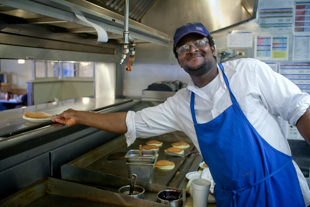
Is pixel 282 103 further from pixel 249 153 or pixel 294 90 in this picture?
pixel 249 153

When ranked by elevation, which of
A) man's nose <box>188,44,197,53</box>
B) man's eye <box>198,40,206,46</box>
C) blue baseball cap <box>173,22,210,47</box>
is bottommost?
man's nose <box>188,44,197,53</box>

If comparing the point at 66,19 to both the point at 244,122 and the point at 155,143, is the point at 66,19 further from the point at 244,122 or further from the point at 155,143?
the point at 155,143

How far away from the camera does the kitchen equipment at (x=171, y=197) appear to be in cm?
170


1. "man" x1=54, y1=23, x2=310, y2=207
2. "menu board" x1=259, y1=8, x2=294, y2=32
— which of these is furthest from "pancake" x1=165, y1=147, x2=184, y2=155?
"menu board" x1=259, y1=8, x2=294, y2=32

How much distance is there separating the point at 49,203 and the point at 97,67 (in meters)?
2.61

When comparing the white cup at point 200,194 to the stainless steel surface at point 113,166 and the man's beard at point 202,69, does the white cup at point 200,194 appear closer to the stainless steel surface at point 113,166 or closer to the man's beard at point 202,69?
the stainless steel surface at point 113,166

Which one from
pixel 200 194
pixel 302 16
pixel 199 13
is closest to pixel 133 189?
pixel 200 194

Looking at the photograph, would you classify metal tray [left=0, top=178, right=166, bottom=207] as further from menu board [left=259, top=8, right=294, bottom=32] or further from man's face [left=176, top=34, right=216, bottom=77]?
menu board [left=259, top=8, right=294, bottom=32]

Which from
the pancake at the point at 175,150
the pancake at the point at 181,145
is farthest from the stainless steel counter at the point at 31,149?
the pancake at the point at 181,145

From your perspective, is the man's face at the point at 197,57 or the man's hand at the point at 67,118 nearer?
the man's face at the point at 197,57

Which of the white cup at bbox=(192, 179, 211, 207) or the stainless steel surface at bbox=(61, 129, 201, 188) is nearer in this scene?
the white cup at bbox=(192, 179, 211, 207)

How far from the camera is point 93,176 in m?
2.00

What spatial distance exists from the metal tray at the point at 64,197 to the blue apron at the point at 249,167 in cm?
50

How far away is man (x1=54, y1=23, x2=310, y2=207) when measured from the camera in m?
1.47
